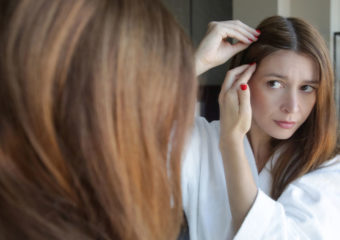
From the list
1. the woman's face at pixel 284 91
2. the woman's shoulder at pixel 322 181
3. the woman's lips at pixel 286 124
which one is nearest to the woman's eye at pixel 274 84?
the woman's face at pixel 284 91

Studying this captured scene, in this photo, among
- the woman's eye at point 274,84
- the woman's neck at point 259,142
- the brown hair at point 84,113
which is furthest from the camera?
the woman's neck at point 259,142

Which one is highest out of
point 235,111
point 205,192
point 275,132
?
point 235,111

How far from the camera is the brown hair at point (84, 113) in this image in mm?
342

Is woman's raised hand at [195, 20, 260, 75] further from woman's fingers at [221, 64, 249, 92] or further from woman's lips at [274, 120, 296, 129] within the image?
woman's lips at [274, 120, 296, 129]

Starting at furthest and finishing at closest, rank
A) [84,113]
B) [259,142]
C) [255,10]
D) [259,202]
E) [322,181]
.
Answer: [255,10], [259,142], [322,181], [259,202], [84,113]

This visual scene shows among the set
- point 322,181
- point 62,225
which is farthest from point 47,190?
point 322,181

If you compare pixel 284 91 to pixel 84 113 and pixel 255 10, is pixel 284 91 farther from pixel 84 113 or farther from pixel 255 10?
pixel 255 10

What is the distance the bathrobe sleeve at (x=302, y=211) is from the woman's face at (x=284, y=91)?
149mm

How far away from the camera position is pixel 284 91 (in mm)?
966

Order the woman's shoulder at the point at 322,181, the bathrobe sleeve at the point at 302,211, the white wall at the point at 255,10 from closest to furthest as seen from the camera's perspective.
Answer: the bathrobe sleeve at the point at 302,211
the woman's shoulder at the point at 322,181
the white wall at the point at 255,10

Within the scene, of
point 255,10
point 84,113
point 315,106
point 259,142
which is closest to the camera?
point 84,113

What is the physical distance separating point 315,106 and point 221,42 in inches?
12.7

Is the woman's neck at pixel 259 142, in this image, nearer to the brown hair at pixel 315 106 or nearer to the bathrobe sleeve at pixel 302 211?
the brown hair at pixel 315 106

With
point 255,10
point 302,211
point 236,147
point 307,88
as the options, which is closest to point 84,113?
point 236,147
